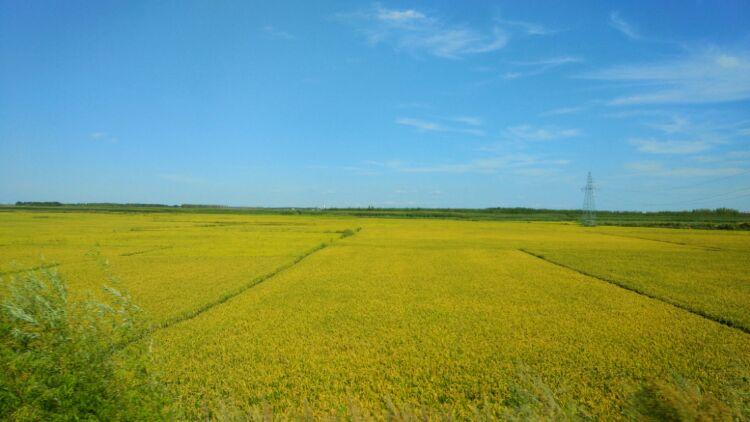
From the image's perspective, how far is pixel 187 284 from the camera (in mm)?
13273

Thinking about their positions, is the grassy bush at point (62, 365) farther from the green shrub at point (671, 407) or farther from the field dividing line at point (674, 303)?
the field dividing line at point (674, 303)

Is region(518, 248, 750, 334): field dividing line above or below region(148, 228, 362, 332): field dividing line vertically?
above

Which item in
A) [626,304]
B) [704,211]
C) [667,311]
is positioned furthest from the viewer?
[704,211]

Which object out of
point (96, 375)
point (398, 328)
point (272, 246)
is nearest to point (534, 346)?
point (398, 328)

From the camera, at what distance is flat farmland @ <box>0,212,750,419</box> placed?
545 centimetres

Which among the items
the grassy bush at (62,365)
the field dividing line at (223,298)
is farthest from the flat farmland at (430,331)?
the grassy bush at (62,365)

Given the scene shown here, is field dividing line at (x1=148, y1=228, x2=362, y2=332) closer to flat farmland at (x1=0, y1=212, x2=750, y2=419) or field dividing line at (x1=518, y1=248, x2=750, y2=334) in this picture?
flat farmland at (x1=0, y1=212, x2=750, y2=419)

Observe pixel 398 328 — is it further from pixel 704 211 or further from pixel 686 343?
pixel 704 211

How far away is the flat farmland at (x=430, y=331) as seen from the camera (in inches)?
215

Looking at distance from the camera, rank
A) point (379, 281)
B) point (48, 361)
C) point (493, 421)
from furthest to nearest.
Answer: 1. point (379, 281)
2. point (493, 421)
3. point (48, 361)

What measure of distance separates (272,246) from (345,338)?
773 inches

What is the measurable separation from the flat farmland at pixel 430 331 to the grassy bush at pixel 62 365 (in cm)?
56

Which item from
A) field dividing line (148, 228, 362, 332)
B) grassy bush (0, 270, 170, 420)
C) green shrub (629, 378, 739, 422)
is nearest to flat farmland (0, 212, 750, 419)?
field dividing line (148, 228, 362, 332)

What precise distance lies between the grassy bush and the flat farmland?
56 centimetres
